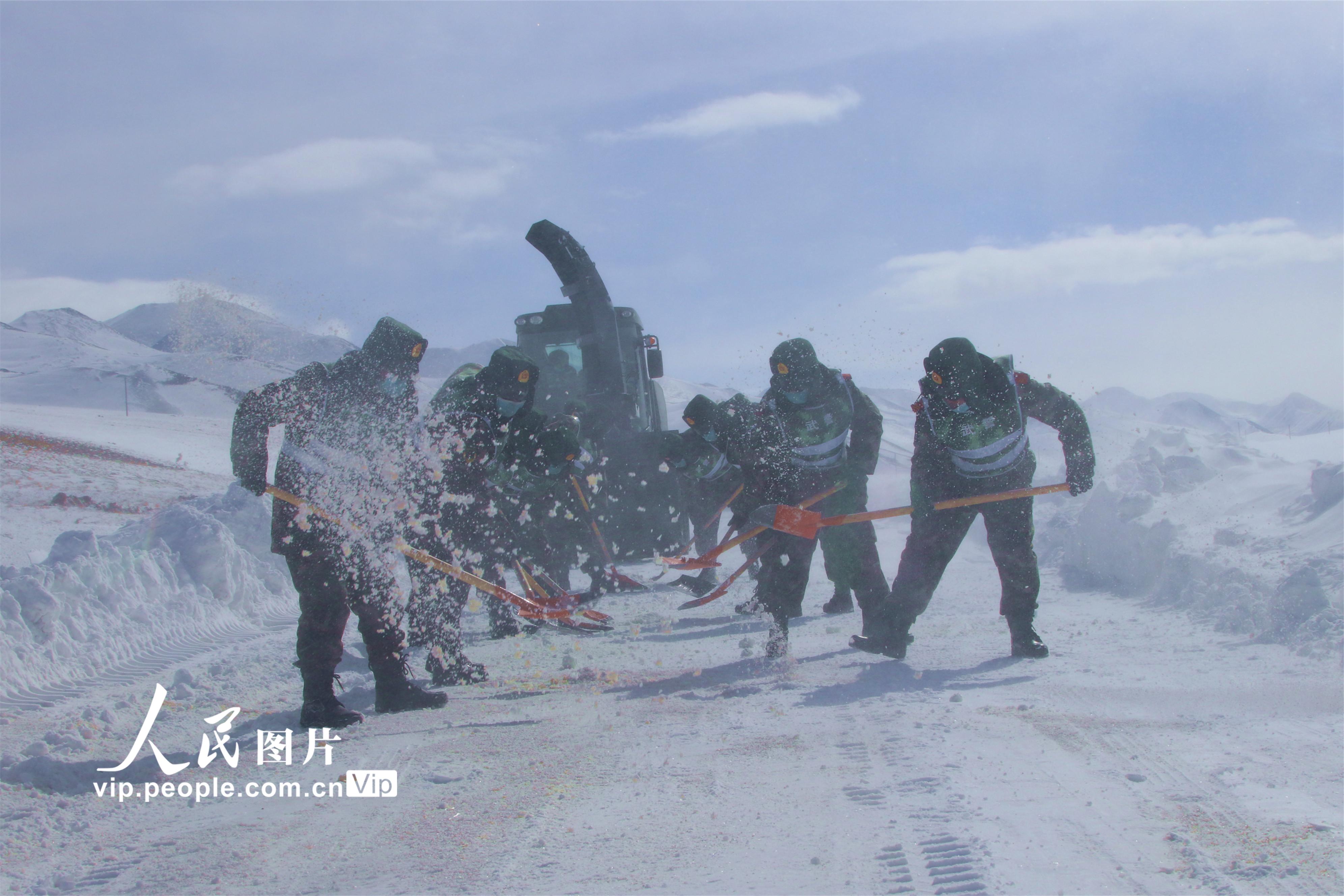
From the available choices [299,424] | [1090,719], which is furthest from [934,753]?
[299,424]

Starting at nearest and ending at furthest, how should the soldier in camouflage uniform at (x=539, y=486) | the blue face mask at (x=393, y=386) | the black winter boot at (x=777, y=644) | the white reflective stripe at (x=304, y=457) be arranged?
the white reflective stripe at (x=304, y=457), the blue face mask at (x=393, y=386), the black winter boot at (x=777, y=644), the soldier in camouflage uniform at (x=539, y=486)

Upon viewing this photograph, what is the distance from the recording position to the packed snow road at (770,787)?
2307mm

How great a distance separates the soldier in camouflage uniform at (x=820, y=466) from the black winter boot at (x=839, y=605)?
1252 mm

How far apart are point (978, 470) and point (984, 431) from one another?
212mm

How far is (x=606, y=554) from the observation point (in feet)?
26.7

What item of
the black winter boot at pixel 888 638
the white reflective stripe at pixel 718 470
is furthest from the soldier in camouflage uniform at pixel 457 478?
the white reflective stripe at pixel 718 470

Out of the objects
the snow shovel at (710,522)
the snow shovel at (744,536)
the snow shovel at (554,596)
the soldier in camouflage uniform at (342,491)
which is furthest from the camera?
the snow shovel at (710,522)

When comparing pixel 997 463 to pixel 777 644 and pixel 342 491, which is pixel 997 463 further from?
pixel 342 491

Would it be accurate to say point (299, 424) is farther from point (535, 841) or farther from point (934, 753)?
point (934, 753)

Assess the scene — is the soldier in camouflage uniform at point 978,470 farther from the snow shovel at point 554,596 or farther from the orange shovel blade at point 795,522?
the snow shovel at point 554,596

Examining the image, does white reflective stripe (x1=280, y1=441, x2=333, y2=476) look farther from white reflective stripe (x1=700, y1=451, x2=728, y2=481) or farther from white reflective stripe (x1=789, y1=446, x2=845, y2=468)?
white reflective stripe (x1=700, y1=451, x2=728, y2=481)

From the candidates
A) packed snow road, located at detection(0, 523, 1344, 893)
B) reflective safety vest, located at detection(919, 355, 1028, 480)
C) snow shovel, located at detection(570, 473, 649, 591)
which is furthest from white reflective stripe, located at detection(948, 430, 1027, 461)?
snow shovel, located at detection(570, 473, 649, 591)

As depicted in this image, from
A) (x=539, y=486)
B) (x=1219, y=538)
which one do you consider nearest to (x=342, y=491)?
(x=539, y=486)

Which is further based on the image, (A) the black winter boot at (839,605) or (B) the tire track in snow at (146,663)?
(A) the black winter boot at (839,605)
